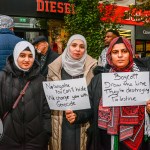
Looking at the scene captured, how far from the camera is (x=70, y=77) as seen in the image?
13.3 ft

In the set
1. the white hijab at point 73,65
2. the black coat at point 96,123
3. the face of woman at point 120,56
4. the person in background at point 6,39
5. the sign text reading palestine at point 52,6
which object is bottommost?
the black coat at point 96,123

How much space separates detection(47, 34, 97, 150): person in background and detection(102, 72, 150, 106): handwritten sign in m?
0.95

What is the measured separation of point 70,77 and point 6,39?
981 mm

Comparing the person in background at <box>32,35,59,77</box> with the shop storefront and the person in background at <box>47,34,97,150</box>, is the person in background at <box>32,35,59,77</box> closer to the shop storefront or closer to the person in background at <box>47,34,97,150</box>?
the person in background at <box>47,34,97,150</box>

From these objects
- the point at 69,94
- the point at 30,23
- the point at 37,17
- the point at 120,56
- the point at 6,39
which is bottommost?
the point at 69,94

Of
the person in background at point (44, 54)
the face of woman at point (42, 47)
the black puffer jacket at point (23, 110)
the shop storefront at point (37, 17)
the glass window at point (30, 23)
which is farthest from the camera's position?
the glass window at point (30, 23)

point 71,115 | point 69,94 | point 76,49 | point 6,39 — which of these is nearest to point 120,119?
point 71,115

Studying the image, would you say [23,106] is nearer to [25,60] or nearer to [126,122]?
[25,60]

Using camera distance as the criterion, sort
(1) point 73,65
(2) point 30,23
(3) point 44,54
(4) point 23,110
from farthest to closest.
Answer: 1. (2) point 30,23
2. (3) point 44,54
3. (1) point 73,65
4. (4) point 23,110

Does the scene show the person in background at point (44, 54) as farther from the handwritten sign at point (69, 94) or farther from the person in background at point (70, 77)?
the handwritten sign at point (69, 94)

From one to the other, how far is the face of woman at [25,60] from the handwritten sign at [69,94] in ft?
1.02

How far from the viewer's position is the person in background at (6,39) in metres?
4.27

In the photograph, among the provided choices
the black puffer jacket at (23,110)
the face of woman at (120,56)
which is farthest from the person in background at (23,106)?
the face of woman at (120,56)

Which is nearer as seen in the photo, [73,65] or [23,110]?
[23,110]
